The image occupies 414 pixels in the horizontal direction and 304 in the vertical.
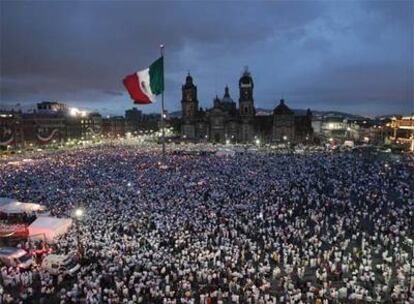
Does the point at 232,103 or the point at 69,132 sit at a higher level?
the point at 232,103

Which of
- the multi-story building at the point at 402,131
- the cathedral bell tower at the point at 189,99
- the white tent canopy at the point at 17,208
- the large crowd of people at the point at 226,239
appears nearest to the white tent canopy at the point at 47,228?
the large crowd of people at the point at 226,239

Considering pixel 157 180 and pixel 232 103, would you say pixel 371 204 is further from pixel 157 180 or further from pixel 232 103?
pixel 232 103

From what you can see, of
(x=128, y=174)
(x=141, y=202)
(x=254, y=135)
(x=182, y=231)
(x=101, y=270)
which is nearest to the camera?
(x=101, y=270)

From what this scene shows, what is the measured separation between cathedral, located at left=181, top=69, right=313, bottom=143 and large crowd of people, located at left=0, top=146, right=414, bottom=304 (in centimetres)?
6817

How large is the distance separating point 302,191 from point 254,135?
78.2 meters

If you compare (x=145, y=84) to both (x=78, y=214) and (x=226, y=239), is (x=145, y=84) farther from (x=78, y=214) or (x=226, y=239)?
(x=226, y=239)

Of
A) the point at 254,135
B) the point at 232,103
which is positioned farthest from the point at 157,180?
the point at 232,103

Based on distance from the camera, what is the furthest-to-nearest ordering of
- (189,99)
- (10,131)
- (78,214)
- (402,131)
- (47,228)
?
(189,99)
(402,131)
(10,131)
(78,214)
(47,228)

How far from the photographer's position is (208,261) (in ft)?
62.0

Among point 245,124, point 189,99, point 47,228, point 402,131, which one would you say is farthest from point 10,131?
point 402,131

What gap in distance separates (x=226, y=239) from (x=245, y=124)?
91327 millimetres

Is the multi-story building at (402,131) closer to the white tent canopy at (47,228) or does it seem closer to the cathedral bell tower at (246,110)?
the cathedral bell tower at (246,110)

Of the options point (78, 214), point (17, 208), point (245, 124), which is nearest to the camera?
point (78, 214)

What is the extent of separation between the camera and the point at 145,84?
37.8 metres
